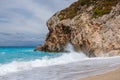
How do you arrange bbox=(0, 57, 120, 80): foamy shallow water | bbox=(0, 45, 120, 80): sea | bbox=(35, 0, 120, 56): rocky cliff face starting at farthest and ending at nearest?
bbox=(35, 0, 120, 56): rocky cliff face
bbox=(0, 45, 120, 80): sea
bbox=(0, 57, 120, 80): foamy shallow water

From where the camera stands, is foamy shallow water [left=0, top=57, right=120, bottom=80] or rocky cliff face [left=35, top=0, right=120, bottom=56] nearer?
foamy shallow water [left=0, top=57, right=120, bottom=80]

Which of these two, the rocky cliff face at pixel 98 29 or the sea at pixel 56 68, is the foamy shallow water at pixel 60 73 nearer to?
the sea at pixel 56 68

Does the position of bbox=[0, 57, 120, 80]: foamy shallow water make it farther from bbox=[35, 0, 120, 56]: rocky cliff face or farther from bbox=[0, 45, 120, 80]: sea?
bbox=[35, 0, 120, 56]: rocky cliff face

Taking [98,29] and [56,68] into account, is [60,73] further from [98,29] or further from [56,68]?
[98,29]

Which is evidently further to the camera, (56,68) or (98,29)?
(98,29)

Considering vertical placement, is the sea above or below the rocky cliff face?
below

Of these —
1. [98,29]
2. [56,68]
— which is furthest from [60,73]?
[98,29]

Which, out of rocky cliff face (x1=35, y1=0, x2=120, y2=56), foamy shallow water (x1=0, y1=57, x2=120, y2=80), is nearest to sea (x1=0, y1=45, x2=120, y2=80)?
foamy shallow water (x1=0, y1=57, x2=120, y2=80)

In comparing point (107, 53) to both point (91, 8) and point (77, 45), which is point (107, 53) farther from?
point (91, 8)

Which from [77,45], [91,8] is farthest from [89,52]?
[91,8]

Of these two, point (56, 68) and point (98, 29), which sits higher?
point (98, 29)

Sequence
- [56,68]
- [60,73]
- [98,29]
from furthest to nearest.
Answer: [98,29], [56,68], [60,73]

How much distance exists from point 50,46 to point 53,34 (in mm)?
4030

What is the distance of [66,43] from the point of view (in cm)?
5253
